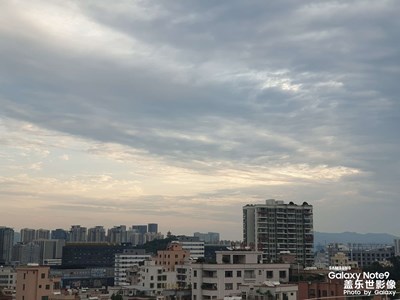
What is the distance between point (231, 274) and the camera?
3781 cm

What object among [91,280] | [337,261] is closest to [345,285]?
[337,261]

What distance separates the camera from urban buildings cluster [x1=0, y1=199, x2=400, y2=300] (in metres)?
36.0

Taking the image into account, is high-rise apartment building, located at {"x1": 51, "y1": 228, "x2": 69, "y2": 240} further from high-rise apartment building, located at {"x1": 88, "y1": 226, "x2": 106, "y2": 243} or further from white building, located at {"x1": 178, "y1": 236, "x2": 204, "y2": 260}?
white building, located at {"x1": 178, "y1": 236, "x2": 204, "y2": 260}

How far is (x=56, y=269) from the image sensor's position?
101688mm

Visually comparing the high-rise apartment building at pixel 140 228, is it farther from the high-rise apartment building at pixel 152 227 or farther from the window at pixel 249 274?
the window at pixel 249 274

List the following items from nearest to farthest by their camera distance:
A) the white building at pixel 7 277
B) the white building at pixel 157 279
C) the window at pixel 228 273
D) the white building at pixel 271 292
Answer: the white building at pixel 271 292 → the window at pixel 228 273 → the white building at pixel 157 279 → the white building at pixel 7 277

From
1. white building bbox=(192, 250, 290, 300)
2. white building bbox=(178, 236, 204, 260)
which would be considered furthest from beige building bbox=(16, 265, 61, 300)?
white building bbox=(178, 236, 204, 260)

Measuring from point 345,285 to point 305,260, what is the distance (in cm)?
5042

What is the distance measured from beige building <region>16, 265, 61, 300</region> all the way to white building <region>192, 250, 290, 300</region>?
1096 cm

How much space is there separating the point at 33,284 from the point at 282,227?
50.9 m

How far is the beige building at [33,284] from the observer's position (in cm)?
3575

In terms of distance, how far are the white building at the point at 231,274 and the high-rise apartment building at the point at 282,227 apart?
38914 mm

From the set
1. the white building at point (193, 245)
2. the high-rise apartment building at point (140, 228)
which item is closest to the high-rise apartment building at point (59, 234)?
the high-rise apartment building at point (140, 228)

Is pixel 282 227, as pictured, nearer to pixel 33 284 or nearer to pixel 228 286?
pixel 228 286
